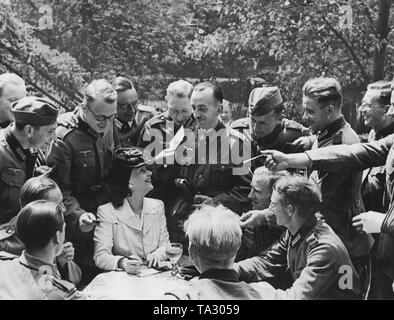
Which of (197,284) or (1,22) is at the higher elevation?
(1,22)

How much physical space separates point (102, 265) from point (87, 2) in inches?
226

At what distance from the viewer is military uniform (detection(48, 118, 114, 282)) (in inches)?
186

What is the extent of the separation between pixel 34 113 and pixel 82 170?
2.37 feet

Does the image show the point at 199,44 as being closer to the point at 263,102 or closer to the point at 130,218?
the point at 263,102

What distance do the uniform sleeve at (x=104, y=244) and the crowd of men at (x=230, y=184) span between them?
0.27ft

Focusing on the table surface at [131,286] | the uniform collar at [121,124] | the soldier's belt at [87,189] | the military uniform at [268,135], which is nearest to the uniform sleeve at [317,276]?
the table surface at [131,286]

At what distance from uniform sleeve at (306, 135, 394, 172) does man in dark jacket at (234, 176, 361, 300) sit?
421 mm

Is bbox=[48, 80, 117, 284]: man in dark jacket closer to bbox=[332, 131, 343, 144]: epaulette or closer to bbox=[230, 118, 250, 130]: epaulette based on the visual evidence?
bbox=[230, 118, 250, 130]: epaulette

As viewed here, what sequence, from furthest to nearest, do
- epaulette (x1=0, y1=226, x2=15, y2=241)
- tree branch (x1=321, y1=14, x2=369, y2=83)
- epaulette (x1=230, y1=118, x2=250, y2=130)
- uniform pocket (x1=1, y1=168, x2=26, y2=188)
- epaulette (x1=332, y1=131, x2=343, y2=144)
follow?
1. tree branch (x1=321, y1=14, x2=369, y2=83)
2. epaulette (x1=230, y1=118, x2=250, y2=130)
3. epaulette (x1=332, y1=131, x2=343, y2=144)
4. uniform pocket (x1=1, y1=168, x2=26, y2=188)
5. epaulette (x1=0, y1=226, x2=15, y2=241)

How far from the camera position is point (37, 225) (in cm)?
323

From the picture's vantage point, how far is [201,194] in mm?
5020

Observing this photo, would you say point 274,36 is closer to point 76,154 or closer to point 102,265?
point 76,154

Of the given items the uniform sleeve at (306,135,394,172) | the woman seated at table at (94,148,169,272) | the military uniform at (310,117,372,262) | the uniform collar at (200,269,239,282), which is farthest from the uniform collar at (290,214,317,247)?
the woman seated at table at (94,148,169,272)
